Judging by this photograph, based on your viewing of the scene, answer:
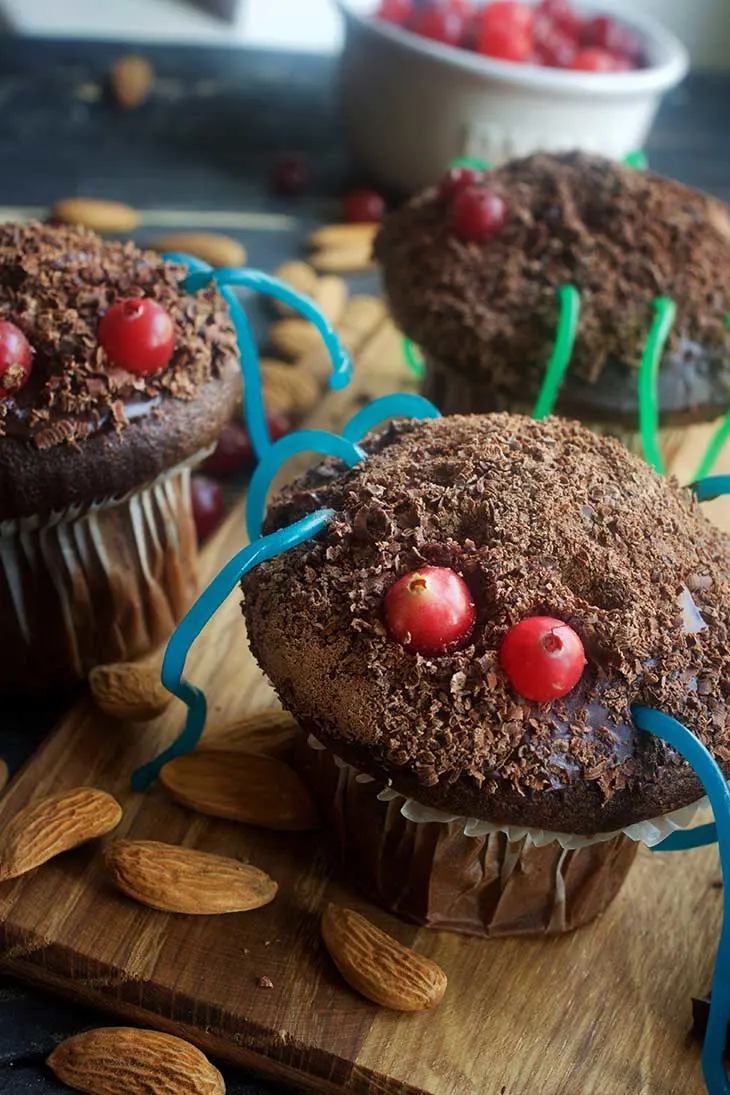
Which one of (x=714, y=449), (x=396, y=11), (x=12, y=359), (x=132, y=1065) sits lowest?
(x=132, y=1065)

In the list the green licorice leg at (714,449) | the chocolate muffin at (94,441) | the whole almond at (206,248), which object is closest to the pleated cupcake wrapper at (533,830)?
the chocolate muffin at (94,441)

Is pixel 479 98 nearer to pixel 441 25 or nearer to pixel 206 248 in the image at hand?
pixel 441 25

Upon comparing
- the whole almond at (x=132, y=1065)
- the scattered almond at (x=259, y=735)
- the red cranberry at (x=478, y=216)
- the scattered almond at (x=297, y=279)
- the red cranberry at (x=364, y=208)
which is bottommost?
the whole almond at (x=132, y=1065)

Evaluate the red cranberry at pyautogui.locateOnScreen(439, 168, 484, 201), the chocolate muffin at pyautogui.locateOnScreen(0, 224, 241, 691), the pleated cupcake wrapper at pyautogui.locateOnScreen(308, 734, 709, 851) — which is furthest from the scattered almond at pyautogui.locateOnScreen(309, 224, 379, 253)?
the pleated cupcake wrapper at pyautogui.locateOnScreen(308, 734, 709, 851)

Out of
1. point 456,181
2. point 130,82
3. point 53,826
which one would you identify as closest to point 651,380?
point 456,181

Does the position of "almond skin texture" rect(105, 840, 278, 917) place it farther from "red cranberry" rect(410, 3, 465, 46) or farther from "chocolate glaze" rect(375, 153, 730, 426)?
"red cranberry" rect(410, 3, 465, 46)

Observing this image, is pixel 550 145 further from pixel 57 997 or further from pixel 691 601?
pixel 57 997

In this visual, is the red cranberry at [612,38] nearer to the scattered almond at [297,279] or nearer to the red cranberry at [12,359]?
the scattered almond at [297,279]
